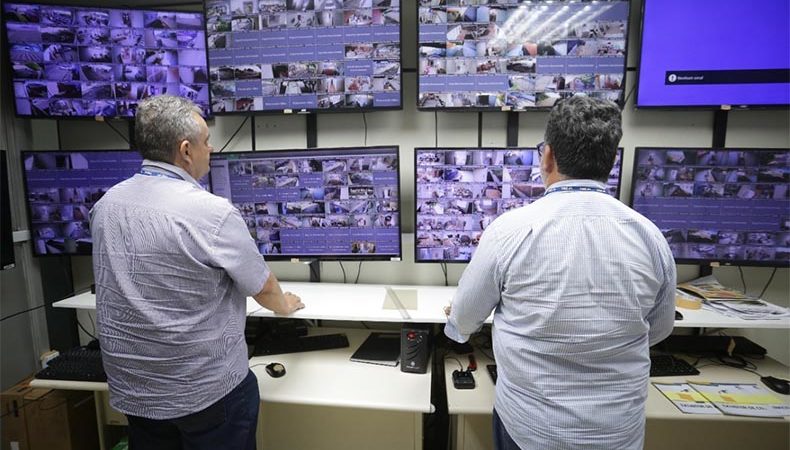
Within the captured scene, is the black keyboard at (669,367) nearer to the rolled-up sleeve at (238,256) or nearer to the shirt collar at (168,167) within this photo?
the rolled-up sleeve at (238,256)

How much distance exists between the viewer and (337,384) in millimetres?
1482

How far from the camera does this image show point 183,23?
1799mm

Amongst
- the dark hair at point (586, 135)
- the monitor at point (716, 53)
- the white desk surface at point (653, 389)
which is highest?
the monitor at point (716, 53)

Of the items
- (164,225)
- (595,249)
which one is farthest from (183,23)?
(595,249)

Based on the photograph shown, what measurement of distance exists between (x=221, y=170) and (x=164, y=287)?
898 millimetres

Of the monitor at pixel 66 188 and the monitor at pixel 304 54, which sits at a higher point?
the monitor at pixel 304 54

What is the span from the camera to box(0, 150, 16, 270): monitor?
1687 mm

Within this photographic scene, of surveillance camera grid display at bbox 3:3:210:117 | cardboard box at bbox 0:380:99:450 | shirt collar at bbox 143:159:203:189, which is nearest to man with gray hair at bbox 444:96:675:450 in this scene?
shirt collar at bbox 143:159:203:189

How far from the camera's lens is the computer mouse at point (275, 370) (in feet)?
5.08

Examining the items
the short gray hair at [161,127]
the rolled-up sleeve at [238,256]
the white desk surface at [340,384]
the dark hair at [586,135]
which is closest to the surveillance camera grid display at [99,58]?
the short gray hair at [161,127]

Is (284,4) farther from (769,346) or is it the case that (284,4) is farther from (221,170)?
(769,346)

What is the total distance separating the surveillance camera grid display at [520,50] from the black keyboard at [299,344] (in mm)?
1309

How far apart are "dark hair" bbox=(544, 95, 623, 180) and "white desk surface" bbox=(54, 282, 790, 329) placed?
29.5 inches

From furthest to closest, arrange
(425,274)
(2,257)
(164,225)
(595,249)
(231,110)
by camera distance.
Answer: (425,274)
(231,110)
(2,257)
(164,225)
(595,249)
